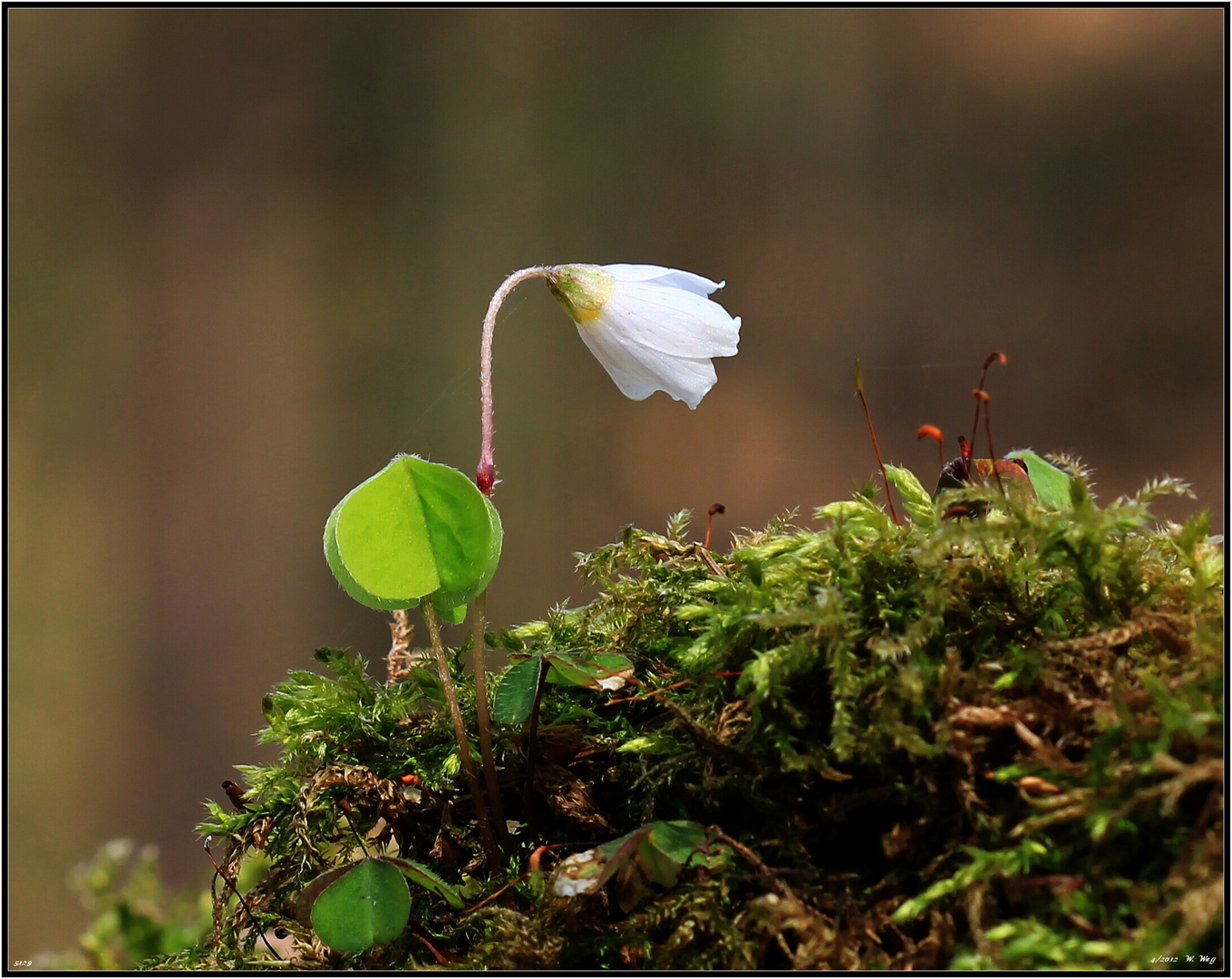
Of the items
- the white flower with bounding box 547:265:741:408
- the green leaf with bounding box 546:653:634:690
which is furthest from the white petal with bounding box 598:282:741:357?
the green leaf with bounding box 546:653:634:690

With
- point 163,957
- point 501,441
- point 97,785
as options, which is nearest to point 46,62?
point 501,441

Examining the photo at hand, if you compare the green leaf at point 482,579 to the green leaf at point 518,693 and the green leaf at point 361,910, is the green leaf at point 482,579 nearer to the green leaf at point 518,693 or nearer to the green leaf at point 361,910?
the green leaf at point 518,693

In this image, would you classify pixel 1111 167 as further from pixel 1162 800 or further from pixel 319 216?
pixel 1162 800

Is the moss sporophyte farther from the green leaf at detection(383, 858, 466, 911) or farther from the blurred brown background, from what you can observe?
the blurred brown background

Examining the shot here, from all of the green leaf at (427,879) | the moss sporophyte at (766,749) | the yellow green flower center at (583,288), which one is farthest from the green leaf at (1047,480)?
the green leaf at (427,879)

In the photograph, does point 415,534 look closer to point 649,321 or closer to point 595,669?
point 595,669

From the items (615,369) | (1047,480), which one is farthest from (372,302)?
(1047,480)
